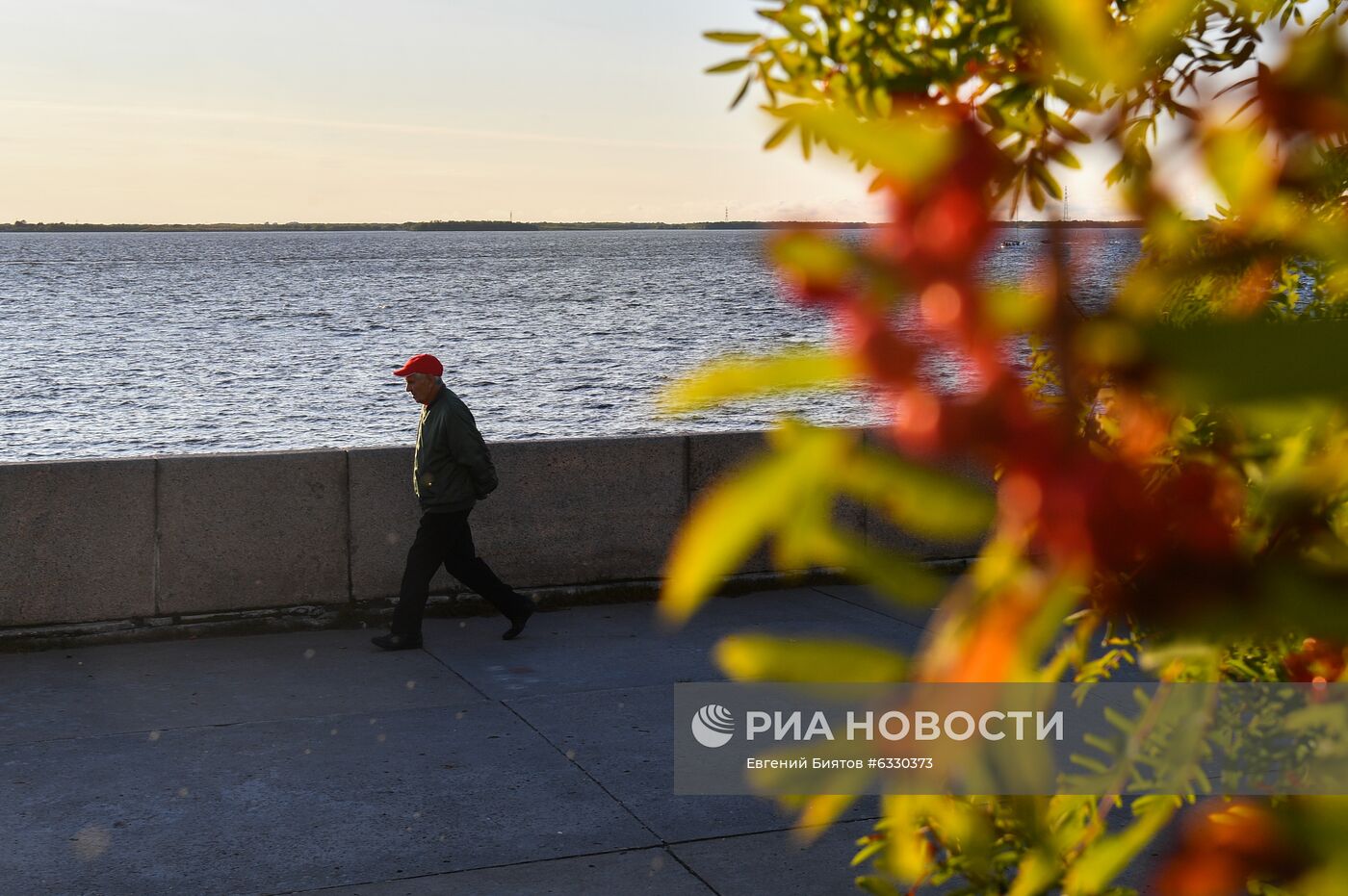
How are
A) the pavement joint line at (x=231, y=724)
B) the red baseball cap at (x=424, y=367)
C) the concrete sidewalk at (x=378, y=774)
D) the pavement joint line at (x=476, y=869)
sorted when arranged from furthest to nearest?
the red baseball cap at (x=424, y=367)
the pavement joint line at (x=231, y=724)
the concrete sidewalk at (x=378, y=774)
the pavement joint line at (x=476, y=869)

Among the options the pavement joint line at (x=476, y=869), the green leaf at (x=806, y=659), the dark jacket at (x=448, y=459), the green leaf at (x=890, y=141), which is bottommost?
the pavement joint line at (x=476, y=869)

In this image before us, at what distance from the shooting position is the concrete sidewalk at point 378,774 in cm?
549

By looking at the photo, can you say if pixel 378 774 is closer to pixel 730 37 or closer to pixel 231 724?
pixel 231 724

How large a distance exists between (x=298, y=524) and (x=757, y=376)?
31.2 feet

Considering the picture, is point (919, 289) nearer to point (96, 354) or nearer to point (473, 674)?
point (473, 674)

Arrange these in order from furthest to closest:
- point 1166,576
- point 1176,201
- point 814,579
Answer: point 814,579
point 1176,201
point 1166,576

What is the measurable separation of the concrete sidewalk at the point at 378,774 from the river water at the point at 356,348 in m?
1.84

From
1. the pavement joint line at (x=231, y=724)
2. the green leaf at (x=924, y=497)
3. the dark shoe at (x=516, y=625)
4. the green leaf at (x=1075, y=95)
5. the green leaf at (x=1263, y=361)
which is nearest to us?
the green leaf at (x=1263, y=361)

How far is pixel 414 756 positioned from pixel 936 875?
5.59m

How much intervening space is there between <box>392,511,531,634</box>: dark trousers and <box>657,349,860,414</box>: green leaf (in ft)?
28.1

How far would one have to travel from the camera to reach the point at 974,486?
66cm

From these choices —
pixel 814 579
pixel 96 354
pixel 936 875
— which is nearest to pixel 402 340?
pixel 96 354

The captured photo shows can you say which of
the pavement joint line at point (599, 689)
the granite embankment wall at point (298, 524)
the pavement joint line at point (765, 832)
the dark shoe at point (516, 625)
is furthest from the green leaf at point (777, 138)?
the granite embankment wall at point (298, 524)

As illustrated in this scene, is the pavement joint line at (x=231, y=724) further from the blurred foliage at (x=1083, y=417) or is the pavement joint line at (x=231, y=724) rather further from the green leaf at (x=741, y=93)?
the blurred foliage at (x=1083, y=417)
